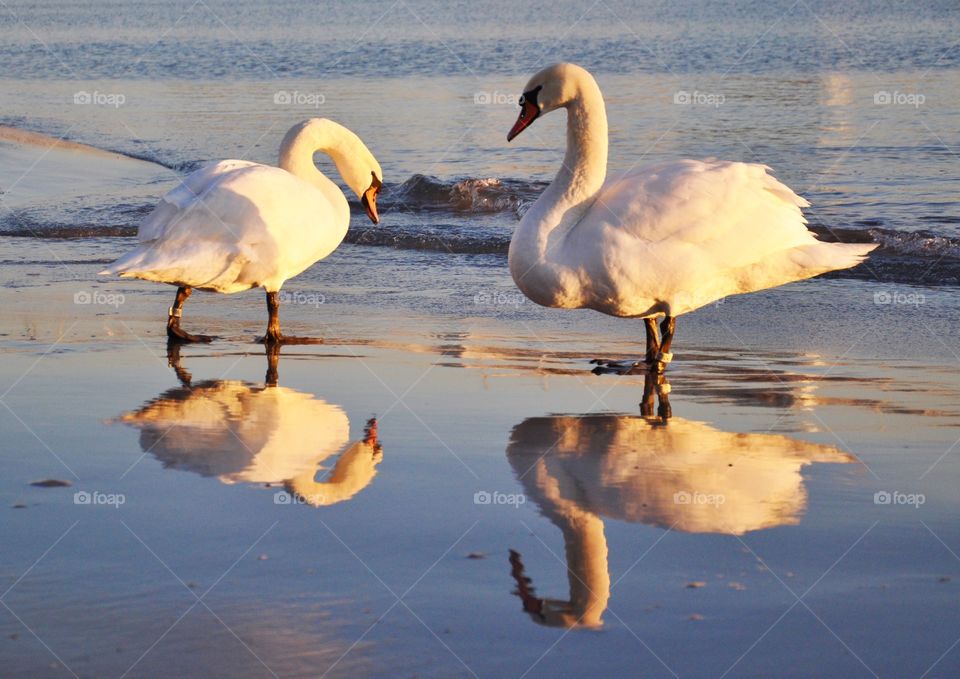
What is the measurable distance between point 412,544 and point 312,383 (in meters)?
2.48

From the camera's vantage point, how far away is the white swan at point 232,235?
7.63m

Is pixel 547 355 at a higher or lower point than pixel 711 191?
lower

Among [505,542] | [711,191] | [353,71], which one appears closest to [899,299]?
[711,191]

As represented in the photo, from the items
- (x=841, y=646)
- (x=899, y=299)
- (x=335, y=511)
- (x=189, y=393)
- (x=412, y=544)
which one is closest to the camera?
(x=841, y=646)

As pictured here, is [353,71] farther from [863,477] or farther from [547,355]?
[863,477]

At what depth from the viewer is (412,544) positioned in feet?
14.4
